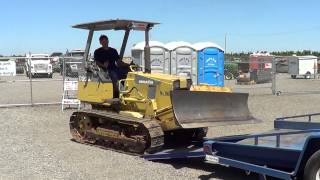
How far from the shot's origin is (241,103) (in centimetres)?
1003

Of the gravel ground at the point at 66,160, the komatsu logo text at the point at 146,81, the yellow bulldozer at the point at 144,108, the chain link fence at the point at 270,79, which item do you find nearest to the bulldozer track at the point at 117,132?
the yellow bulldozer at the point at 144,108

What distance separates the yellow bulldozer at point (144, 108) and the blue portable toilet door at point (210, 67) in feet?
47.8

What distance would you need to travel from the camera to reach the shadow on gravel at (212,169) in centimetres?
809

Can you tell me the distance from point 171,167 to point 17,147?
3.63m

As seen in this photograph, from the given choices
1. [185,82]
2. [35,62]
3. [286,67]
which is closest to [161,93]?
[185,82]

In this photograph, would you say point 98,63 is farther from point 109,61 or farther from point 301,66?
point 301,66

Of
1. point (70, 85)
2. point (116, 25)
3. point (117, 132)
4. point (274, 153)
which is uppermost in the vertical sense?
point (116, 25)

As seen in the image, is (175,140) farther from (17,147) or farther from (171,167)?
(17,147)

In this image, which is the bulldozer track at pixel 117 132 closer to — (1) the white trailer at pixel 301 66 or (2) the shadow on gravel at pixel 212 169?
(2) the shadow on gravel at pixel 212 169

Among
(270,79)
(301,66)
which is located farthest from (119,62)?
(301,66)

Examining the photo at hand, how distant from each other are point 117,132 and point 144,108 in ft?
2.39

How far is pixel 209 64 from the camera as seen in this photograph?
85.7 ft

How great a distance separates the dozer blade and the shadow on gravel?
25.8 inches

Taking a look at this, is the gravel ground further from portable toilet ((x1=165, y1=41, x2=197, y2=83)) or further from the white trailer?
the white trailer
